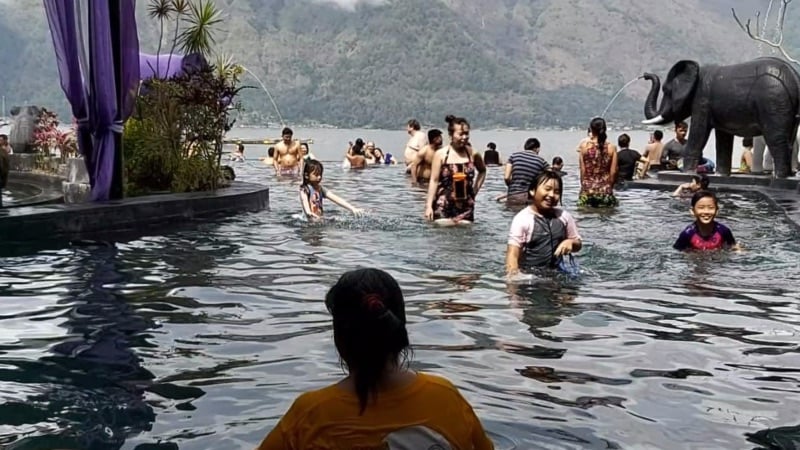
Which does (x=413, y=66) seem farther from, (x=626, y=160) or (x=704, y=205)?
(x=704, y=205)

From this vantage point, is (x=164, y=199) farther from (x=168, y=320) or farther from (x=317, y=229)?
(x=168, y=320)

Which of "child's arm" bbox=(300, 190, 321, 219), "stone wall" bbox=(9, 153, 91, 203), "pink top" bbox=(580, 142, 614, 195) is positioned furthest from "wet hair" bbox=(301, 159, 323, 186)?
"pink top" bbox=(580, 142, 614, 195)

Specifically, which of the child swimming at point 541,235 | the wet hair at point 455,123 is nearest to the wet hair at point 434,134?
the wet hair at point 455,123

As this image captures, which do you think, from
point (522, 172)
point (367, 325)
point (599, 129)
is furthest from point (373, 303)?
point (522, 172)

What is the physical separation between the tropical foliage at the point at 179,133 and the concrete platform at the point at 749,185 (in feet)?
28.0

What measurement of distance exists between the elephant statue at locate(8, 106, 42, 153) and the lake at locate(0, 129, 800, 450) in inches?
422

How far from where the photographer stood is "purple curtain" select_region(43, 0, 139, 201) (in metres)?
12.3

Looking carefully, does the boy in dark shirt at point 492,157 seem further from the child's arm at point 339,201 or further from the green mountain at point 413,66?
the green mountain at point 413,66

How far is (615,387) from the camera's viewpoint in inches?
206

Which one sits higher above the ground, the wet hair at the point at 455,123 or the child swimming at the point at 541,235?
the wet hair at the point at 455,123

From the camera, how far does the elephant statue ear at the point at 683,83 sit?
20.3 m

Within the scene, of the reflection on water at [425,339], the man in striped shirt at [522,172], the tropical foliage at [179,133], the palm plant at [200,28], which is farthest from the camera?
the palm plant at [200,28]

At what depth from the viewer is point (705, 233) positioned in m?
9.50

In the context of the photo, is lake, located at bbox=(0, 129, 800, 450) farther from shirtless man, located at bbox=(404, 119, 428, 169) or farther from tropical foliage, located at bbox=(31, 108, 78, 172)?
shirtless man, located at bbox=(404, 119, 428, 169)
